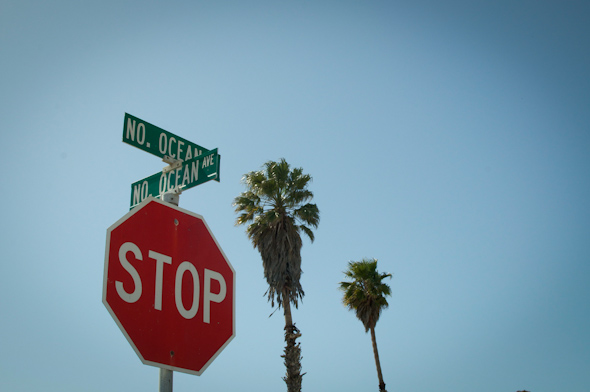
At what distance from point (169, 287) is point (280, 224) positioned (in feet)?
62.4

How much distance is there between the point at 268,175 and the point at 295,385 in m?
9.01

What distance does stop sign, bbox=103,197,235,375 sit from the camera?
281 centimetres

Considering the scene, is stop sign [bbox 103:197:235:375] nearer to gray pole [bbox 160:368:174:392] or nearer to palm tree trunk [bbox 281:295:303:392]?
gray pole [bbox 160:368:174:392]

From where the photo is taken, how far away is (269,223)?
21969 millimetres

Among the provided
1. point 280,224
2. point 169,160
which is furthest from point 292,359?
point 169,160

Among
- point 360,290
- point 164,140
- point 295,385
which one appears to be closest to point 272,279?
point 295,385

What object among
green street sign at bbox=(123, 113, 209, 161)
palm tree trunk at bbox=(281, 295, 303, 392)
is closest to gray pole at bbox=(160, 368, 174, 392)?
green street sign at bbox=(123, 113, 209, 161)

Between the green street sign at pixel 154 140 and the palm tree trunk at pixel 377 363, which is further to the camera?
the palm tree trunk at pixel 377 363

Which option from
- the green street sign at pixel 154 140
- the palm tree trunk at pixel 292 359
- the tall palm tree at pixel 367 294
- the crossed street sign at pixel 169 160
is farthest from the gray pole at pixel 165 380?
the tall palm tree at pixel 367 294

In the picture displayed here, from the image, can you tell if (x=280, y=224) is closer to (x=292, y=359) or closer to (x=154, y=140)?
(x=292, y=359)

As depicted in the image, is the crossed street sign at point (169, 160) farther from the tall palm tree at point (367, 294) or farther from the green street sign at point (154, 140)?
the tall palm tree at point (367, 294)

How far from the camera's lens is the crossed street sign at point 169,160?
13.2 ft

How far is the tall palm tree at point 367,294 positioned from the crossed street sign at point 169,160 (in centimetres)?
2323

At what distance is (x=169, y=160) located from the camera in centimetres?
415
